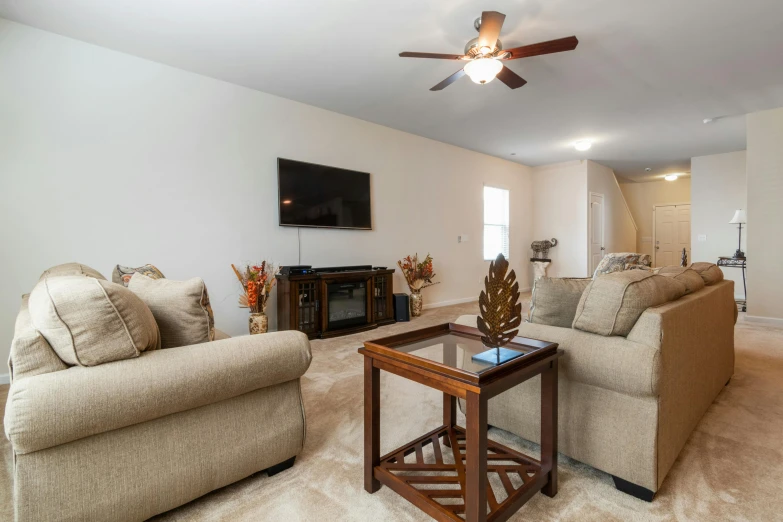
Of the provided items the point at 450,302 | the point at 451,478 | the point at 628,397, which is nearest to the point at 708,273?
the point at 628,397

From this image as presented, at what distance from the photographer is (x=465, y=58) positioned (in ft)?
→ 9.34

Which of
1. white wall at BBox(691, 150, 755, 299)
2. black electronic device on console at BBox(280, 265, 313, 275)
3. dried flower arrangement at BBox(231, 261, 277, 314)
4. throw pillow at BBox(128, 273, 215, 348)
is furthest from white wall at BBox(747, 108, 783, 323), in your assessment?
throw pillow at BBox(128, 273, 215, 348)

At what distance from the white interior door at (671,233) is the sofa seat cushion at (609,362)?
31.1ft

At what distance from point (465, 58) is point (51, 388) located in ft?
9.90

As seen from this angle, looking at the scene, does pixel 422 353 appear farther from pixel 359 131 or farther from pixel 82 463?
pixel 359 131

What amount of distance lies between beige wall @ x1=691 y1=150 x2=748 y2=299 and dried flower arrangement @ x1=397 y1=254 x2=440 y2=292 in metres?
5.41

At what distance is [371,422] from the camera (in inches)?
57.7

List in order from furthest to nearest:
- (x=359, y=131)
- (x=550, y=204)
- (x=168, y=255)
Result: (x=550, y=204) → (x=359, y=131) → (x=168, y=255)

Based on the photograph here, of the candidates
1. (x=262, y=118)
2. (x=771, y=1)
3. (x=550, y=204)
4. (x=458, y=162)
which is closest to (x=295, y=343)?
(x=262, y=118)

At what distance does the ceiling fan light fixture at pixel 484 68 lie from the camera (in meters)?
2.83

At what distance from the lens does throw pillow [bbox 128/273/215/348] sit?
152 cm

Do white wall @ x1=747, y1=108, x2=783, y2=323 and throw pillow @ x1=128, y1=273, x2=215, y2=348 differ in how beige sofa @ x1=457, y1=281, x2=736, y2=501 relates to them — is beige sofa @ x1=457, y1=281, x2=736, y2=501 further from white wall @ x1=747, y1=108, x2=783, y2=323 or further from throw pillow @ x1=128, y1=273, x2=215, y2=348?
white wall @ x1=747, y1=108, x2=783, y2=323

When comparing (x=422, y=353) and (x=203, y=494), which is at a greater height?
(x=422, y=353)

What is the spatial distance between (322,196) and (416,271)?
1.72m
